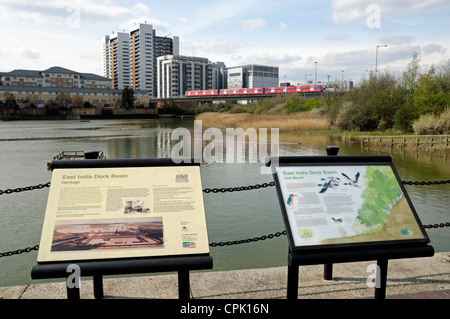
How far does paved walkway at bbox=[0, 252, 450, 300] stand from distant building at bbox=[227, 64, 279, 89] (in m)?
152

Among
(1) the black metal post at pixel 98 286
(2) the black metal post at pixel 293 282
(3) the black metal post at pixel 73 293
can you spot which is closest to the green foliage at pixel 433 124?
(2) the black metal post at pixel 293 282

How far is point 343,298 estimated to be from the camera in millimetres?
3762

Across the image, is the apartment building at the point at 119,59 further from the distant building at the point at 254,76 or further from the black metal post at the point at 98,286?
the black metal post at the point at 98,286

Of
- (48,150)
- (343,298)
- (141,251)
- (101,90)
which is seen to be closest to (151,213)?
(141,251)

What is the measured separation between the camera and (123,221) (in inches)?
127

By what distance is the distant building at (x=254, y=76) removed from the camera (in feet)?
509

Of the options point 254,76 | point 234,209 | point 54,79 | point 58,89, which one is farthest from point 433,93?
point 254,76

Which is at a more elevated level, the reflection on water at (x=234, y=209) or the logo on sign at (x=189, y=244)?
the logo on sign at (x=189, y=244)

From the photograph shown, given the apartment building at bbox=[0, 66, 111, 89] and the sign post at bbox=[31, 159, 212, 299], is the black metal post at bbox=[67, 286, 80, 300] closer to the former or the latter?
the sign post at bbox=[31, 159, 212, 299]

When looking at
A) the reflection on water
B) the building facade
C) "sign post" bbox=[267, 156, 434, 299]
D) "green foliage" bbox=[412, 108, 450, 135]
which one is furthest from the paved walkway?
the building facade

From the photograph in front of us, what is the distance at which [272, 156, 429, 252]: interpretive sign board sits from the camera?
3342mm

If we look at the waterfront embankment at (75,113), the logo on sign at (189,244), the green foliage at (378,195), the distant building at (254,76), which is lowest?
the logo on sign at (189,244)

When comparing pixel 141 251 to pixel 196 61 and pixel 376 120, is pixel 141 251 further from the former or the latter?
pixel 196 61

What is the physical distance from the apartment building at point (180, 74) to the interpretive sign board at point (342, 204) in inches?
5630
